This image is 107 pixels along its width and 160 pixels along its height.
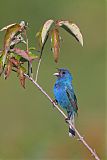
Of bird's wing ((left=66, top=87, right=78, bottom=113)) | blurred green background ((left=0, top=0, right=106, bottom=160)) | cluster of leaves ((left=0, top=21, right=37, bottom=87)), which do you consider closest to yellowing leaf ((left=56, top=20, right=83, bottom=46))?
cluster of leaves ((left=0, top=21, right=37, bottom=87))

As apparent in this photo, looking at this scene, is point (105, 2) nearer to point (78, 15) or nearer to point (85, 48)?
point (78, 15)

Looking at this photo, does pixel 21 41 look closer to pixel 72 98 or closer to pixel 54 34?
pixel 54 34

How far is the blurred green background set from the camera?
8141mm

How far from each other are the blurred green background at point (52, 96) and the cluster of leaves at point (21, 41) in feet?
6.13

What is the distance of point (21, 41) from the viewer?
4.41 meters

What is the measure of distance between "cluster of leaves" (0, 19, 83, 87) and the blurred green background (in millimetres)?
1867

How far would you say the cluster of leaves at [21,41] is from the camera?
4.33 m

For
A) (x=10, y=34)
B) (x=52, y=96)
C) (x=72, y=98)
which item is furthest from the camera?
(x=52, y=96)

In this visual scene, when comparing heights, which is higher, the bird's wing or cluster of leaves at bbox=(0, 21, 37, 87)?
cluster of leaves at bbox=(0, 21, 37, 87)

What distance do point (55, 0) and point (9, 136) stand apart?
18.8 feet

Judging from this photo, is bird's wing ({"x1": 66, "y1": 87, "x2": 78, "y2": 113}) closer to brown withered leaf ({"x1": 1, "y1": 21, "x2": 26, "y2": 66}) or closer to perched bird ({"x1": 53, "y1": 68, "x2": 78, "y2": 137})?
perched bird ({"x1": 53, "y1": 68, "x2": 78, "y2": 137})

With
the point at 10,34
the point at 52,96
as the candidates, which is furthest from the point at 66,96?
the point at 52,96

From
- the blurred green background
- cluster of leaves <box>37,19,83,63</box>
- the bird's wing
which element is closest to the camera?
cluster of leaves <box>37,19,83,63</box>

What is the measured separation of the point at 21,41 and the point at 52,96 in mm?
5415
